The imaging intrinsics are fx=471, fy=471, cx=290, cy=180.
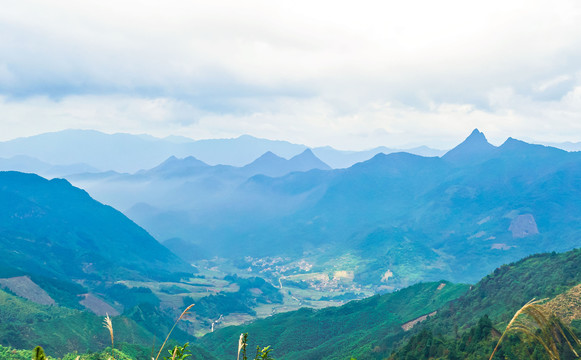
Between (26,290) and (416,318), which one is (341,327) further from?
(26,290)

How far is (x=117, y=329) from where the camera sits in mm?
156750

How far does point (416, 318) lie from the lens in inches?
6255

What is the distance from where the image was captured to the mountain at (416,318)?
11069 cm

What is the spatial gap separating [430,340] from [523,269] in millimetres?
73932

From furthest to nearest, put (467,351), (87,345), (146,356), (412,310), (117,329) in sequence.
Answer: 1. (412,310)
2. (117,329)
3. (87,345)
4. (146,356)
5. (467,351)

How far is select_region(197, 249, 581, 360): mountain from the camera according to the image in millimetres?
110688

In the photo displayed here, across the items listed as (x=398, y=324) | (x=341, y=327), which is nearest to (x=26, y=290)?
(x=341, y=327)

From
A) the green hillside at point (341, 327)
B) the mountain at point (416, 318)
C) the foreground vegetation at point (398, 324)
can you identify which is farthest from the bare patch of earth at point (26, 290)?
the mountain at point (416, 318)

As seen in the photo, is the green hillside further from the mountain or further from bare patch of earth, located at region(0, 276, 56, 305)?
bare patch of earth, located at region(0, 276, 56, 305)

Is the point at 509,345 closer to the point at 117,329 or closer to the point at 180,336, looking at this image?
the point at 117,329

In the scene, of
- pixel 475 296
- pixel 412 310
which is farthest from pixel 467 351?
pixel 412 310

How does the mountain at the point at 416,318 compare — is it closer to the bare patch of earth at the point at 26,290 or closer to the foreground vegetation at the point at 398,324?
the foreground vegetation at the point at 398,324

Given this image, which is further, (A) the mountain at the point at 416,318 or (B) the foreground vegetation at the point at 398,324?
(A) the mountain at the point at 416,318

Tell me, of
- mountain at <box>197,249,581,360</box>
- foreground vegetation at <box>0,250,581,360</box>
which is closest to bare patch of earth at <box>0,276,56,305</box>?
foreground vegetation at <box>0,250,581,360</box>
